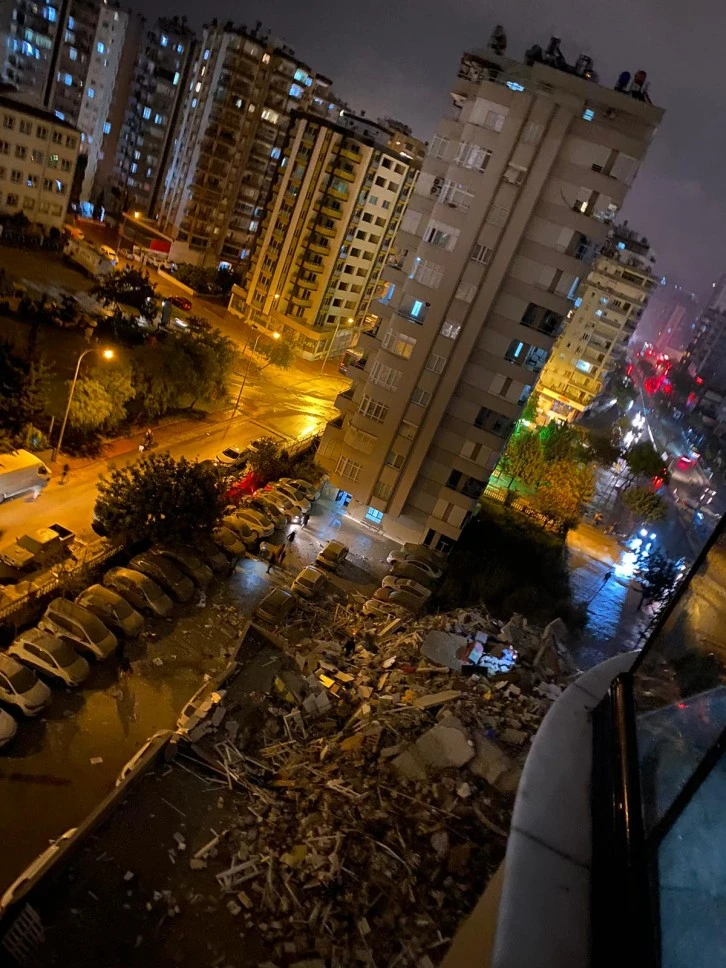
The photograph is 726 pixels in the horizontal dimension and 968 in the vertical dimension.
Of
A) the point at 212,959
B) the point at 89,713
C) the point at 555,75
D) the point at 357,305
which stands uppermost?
the point at 555,75

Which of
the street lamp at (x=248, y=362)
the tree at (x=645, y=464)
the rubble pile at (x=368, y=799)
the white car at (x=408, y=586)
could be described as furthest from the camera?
the tree at (x=645, y=464)

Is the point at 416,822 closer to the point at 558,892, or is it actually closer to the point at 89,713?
the point at 89,713

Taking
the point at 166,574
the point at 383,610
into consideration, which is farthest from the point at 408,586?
the point at 166,574

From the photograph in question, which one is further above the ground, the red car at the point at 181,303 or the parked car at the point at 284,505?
the red car at the point at 181,303

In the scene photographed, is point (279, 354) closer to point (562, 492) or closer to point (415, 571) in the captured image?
point (562, 492)

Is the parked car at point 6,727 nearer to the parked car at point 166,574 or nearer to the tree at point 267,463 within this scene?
the parked car at point 166,574

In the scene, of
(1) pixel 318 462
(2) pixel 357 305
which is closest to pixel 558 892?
(1) pixel 318 462

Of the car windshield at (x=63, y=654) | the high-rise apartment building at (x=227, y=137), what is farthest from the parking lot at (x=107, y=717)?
the high-rise apartment building at (x=227, y=137)
